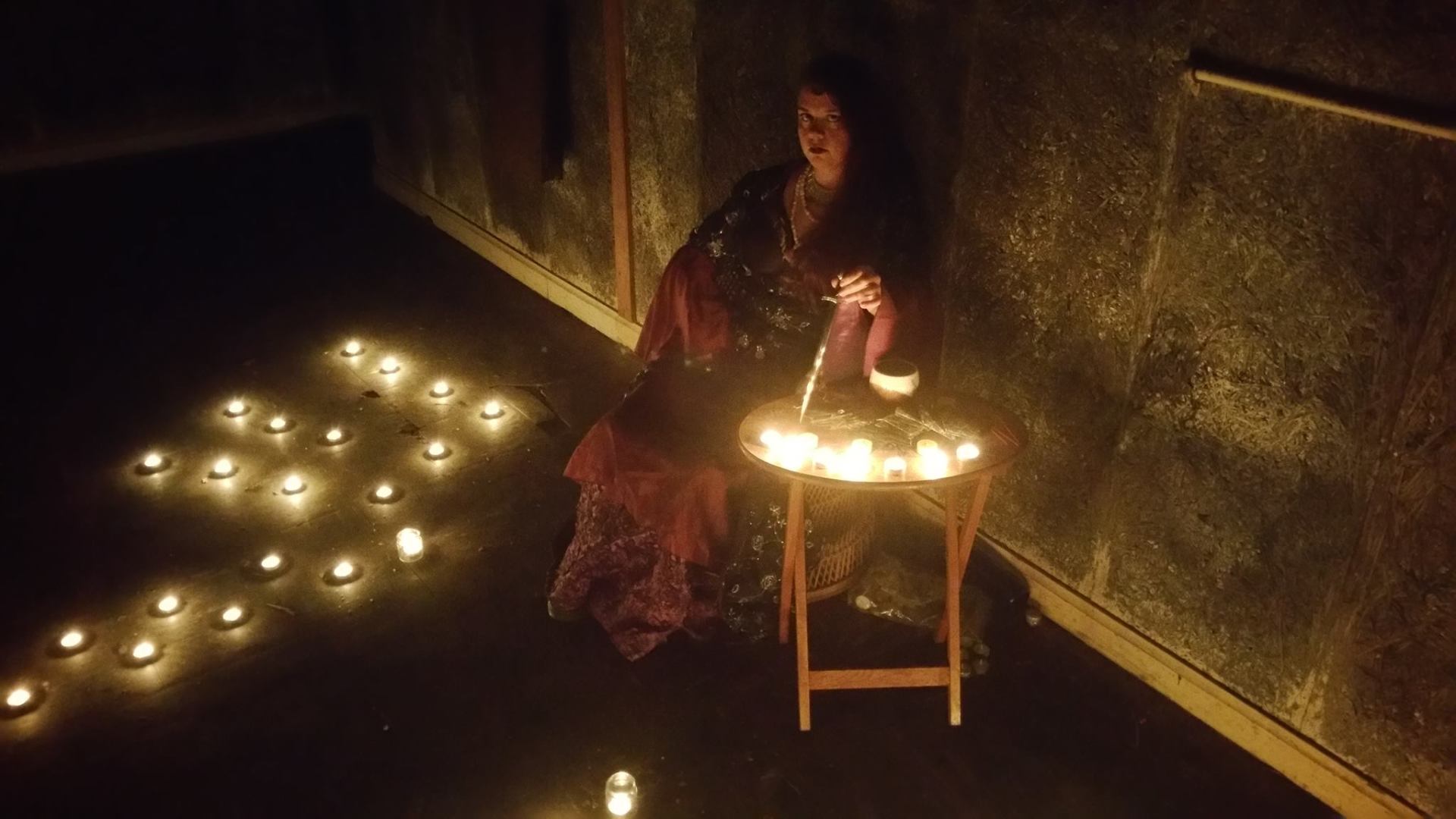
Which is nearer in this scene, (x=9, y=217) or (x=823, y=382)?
(x=823, y=382)

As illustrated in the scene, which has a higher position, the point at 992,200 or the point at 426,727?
the point at 992,200

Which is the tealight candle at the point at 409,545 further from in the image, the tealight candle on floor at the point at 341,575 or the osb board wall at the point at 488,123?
the osb board wall at the point at 488,123

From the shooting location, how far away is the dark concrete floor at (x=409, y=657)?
10.4ft

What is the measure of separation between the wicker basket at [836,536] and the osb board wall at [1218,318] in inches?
21.2

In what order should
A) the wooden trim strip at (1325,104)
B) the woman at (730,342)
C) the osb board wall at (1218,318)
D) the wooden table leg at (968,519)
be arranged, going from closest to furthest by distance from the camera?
the wooden trim strip at (1325,104) → the osb board wall at (1218,318) → the wooden table leg at (968,519) → the woman at (730,342)

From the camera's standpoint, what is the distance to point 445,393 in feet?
17.8

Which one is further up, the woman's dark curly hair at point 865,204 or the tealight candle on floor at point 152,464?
the woman's dark curly hair at point 865,204

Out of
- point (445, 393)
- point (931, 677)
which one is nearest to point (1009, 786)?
point (931, 677)

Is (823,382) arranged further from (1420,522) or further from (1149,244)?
(1420,522)

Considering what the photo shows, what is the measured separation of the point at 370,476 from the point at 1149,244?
131 inches

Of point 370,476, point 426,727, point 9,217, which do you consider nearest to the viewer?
point 426,727

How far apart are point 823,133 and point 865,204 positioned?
0.28 metres

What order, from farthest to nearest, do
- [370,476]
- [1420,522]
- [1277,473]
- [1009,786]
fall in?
[370,476] < [1009,786] < [1277,473] < [1420,522]

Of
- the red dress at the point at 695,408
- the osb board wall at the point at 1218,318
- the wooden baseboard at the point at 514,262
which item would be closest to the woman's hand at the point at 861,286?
the red dress at the point at 695,408
